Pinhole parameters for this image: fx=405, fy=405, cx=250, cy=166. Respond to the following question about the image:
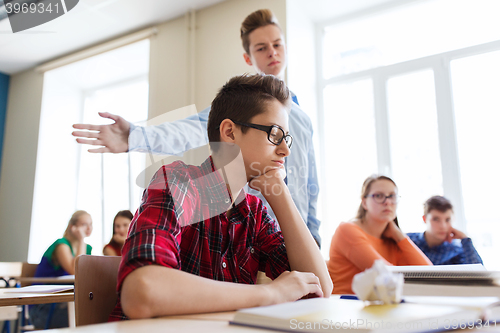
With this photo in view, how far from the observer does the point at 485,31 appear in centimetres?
316

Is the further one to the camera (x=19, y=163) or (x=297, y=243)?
(x=19, y=163)

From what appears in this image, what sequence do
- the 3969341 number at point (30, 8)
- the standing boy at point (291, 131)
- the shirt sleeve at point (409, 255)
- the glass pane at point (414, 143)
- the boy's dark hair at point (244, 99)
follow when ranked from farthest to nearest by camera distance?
the 3969341 number at point (30, 8), the glass pane at point (414, 143), the shirt sleeve at point (409, 255), the standing boy at point (291, 131), the boy's dark hair at point (244, 99)

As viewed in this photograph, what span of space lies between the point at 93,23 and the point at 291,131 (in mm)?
3264

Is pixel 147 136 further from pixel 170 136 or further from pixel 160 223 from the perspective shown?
pixel 160 223

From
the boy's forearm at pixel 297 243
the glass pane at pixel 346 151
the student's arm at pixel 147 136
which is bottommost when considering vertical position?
the boy's forearm at pixel 297 243

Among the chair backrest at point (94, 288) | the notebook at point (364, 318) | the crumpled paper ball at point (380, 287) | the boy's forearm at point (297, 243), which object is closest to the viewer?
the notebook at point (364, 318)

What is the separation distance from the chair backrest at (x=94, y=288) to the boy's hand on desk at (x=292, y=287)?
415 millimetres

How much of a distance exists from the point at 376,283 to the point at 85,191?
478cm

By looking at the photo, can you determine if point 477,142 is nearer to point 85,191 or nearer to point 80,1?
point 80,1

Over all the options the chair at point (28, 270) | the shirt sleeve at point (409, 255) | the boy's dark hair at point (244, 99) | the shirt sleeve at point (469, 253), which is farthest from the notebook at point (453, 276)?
the chair at point (28, 270)

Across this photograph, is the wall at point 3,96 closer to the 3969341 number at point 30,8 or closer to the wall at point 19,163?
the wall at point 19,163

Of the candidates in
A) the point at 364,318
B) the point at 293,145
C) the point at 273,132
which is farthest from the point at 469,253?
the point at 364,318

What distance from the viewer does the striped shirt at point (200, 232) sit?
28.7 inches

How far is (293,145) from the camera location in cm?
173
